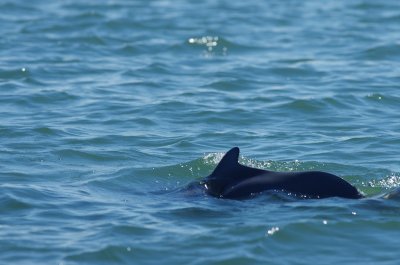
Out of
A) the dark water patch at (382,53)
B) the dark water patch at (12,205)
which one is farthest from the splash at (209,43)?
the dark water patch at (12,205)

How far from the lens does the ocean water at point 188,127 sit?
911 cm

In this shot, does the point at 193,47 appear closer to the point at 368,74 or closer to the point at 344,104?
the point at 368,74

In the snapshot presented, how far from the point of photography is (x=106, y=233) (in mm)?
9273

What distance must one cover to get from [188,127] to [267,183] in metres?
4.59

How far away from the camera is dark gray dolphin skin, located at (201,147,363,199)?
390 inches

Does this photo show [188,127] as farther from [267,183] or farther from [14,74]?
[14,74]

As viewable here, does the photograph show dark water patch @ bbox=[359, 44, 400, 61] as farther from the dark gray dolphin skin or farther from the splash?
the dark gray dolphin skin

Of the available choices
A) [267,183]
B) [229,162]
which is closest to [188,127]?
[229,162]

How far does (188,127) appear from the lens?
47.8 feet

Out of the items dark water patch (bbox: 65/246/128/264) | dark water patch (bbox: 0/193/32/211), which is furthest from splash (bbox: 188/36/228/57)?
dark water patch (bbox: 65/246/128/264)

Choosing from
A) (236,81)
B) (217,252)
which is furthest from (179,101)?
(217,252)

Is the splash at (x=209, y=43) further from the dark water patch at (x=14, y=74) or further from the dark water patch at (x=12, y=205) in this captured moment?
the dark water patch at (x=12, y=205)

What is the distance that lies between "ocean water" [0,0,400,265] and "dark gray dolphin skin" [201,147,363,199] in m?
0.13

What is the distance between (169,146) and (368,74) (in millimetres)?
6795
